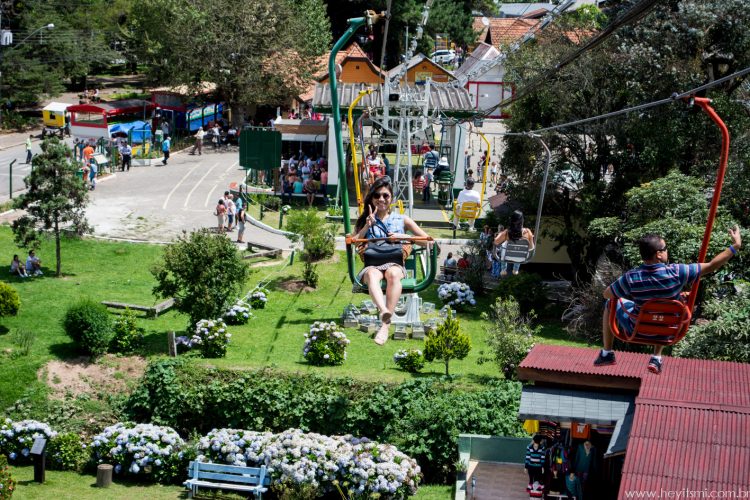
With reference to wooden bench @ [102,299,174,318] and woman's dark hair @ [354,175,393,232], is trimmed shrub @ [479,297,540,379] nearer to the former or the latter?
woman's dark hair @ [354,175,393,232]

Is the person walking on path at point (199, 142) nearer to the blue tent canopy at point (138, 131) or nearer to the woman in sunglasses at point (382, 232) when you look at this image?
the blue tent canopy at point (138, 131)

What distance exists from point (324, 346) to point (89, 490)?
6980mm

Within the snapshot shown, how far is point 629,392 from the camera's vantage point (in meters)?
17.2

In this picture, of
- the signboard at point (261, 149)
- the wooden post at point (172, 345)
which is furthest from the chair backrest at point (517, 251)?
the signboard at point (261, 149)

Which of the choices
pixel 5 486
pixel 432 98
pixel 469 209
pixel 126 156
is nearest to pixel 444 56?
pixel 432 98

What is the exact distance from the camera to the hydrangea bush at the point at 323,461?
1988 centimetres

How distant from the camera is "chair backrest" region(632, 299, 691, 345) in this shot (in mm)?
13008

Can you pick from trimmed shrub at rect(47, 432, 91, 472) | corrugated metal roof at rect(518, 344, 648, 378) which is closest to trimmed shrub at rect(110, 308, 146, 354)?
trimmed shrub at rect(47, 432, 91, 472)

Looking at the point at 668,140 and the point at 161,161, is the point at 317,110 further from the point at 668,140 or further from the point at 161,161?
the point at 668,140

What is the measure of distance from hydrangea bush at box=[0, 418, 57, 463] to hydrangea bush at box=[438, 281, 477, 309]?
13.5 m

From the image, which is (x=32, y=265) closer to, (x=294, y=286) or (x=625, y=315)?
(x=294, y=286)

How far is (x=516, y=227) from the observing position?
1938 centimetres

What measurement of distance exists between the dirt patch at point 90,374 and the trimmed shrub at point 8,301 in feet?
10.1

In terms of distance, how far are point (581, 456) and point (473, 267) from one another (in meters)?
18.0
